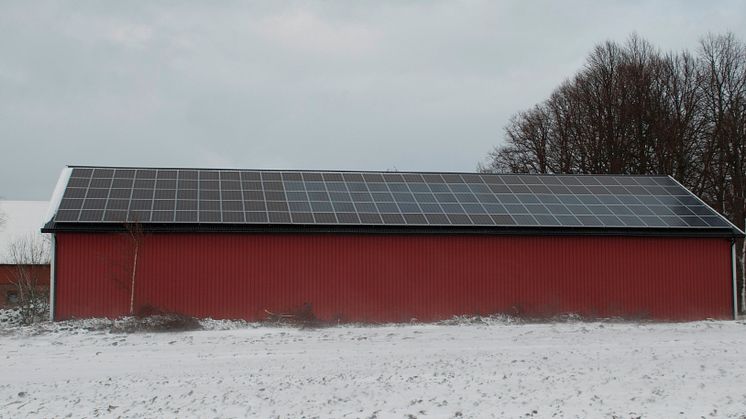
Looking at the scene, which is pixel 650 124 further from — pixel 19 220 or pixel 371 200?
pixel 19 220

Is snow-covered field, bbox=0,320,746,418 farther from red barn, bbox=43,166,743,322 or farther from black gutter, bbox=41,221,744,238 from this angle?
black gutter, bbox=41,221,744,238

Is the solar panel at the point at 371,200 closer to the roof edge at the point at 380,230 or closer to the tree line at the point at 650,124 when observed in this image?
the roof edge at the point at 380,230

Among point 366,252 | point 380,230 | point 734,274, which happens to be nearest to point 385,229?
point 380,230

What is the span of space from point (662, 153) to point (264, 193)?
24.1 metres

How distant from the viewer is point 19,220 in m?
44.0

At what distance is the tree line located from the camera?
3641 centimetres

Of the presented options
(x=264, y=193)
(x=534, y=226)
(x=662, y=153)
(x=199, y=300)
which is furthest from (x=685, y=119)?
(x=199, y=300)

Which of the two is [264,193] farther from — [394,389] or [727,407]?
[727,407]

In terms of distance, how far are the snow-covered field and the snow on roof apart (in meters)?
24.3

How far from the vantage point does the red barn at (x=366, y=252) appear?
21.4m

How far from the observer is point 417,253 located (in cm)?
2278

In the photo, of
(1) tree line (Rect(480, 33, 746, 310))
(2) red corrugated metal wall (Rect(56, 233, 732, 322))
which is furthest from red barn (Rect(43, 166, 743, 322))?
(1) tree line (Rect(480, 33, 746, 310))

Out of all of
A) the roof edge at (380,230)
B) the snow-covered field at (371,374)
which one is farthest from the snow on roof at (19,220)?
the snow-covered field at (371,374)

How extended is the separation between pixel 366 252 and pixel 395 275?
3.70 feet
